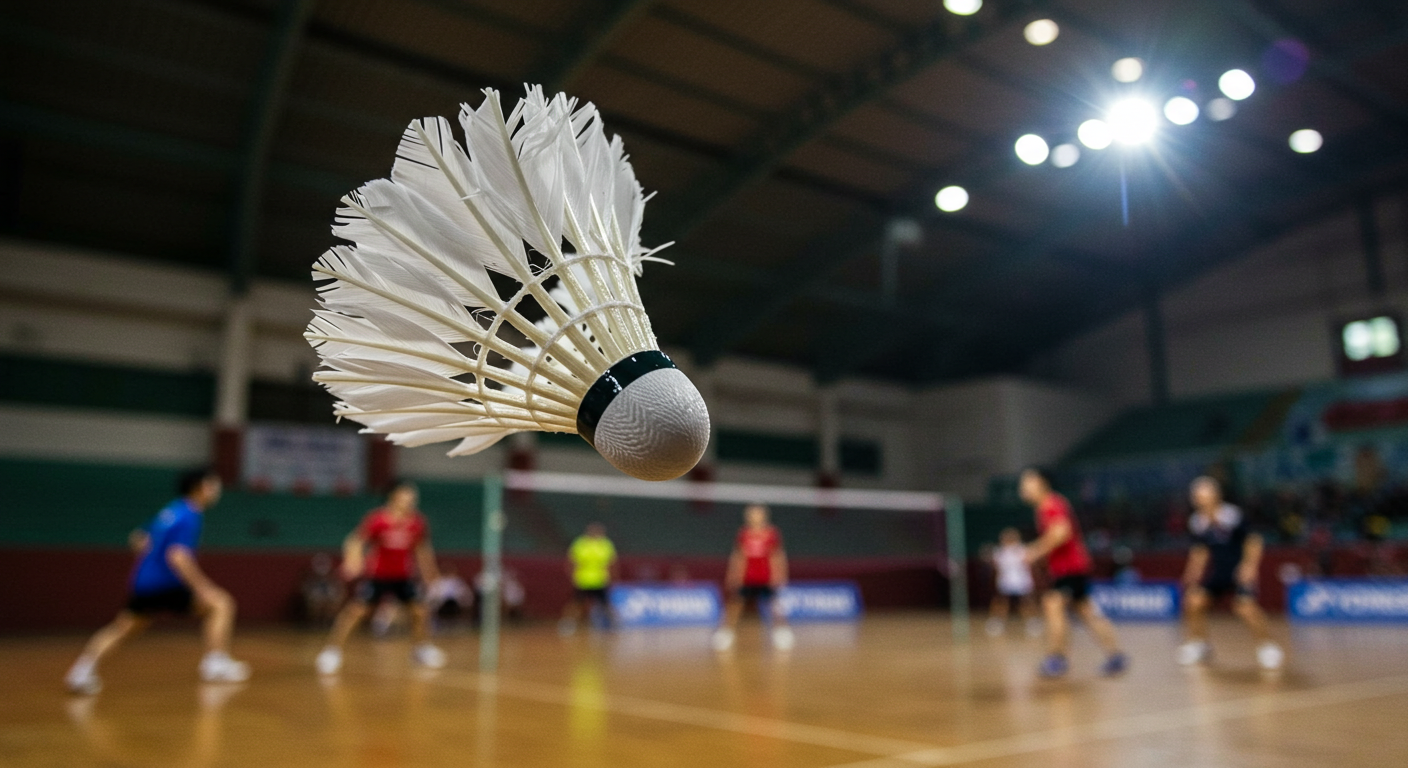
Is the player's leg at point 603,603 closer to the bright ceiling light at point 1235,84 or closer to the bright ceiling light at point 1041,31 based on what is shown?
the bright ceiling light at point 1235,84

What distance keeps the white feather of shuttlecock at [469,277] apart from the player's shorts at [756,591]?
1201cm

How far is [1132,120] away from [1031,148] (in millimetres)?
655

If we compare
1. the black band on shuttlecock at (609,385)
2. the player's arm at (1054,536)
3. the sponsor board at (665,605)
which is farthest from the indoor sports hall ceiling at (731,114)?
the black band on shuttlecock at (609,385)

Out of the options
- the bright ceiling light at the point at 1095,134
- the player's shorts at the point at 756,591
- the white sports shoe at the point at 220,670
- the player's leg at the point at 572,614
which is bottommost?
the player's leg at the point at 572,614

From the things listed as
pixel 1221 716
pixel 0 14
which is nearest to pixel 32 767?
pixel 1221 716

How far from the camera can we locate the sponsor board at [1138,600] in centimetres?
1934

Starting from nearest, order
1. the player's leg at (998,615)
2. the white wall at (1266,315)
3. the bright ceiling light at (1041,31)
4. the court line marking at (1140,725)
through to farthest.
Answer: the court line marking at (1140,725), the bright ceiling light at (1041,31), the player's leg at (998,615), the white wall at (1266,315)

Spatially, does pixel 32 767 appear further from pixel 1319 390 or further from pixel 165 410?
pixel 1319 390

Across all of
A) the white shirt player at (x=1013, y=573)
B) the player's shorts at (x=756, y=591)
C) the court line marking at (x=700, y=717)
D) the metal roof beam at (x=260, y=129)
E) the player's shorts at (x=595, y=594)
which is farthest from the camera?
the white shirt player at (x=1013, y=573)

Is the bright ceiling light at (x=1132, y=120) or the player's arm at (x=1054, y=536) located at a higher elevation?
the bright ceiling light at (x=1132, y=120)

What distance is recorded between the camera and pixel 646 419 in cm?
148

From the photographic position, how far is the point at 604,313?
1.63 meters

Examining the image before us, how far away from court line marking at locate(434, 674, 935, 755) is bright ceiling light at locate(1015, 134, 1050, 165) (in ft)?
13.2

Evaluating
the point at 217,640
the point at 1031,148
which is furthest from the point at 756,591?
the point at 1031,148
